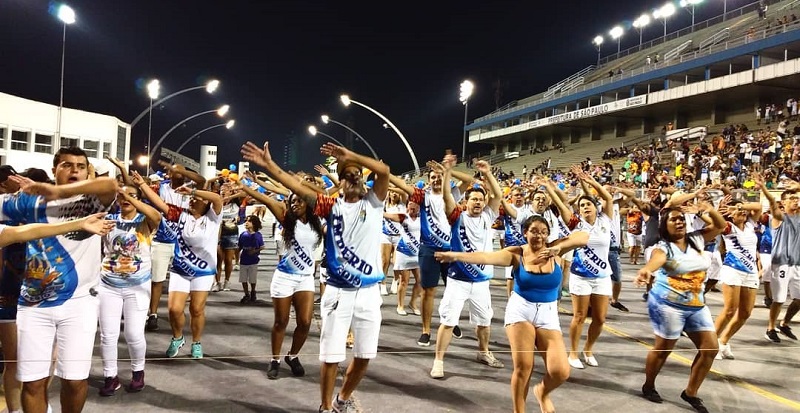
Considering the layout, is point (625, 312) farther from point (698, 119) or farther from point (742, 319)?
point (698, 119)

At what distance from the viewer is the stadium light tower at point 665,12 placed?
173 ft

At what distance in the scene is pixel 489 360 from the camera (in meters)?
6.42

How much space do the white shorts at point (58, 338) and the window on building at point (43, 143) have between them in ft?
151

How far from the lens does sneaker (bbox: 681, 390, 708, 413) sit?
5102mm

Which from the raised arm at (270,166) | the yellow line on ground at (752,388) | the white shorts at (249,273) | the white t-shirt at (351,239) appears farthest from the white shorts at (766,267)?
the raised arm at (270,166)

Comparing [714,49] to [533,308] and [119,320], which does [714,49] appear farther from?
[119,320]

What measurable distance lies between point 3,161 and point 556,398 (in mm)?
42798

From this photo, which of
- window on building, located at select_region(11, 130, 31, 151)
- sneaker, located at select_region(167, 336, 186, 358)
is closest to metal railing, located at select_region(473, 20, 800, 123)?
sneaker, located at select_region(167, 336, 186, 358)

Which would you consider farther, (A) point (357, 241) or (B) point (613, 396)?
(B) point (613, 396)

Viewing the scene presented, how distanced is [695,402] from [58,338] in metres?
5.35

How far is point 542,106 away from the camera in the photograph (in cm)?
5269

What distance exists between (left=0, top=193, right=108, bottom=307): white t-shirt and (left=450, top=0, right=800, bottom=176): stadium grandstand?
33868 mm

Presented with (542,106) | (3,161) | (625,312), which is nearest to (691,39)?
(542,106)

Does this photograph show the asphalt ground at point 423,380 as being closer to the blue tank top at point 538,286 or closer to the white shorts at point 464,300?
the white shorts at point 464,300
